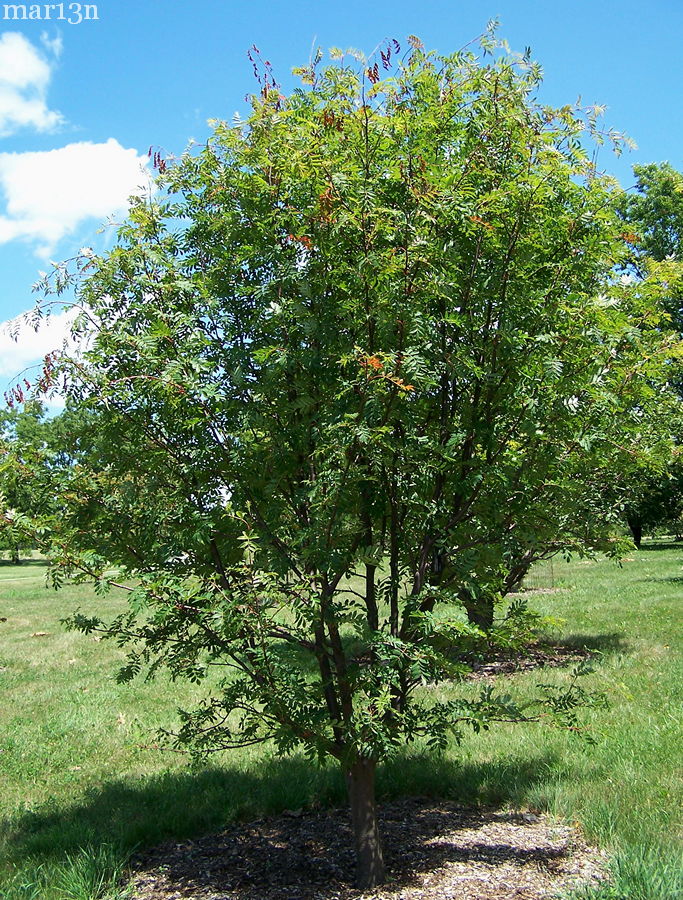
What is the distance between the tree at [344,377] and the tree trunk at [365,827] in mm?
18

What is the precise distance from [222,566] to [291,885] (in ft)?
7.71

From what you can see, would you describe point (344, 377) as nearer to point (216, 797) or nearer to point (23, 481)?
point (23, 481)

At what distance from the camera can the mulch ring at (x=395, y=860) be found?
4.85m

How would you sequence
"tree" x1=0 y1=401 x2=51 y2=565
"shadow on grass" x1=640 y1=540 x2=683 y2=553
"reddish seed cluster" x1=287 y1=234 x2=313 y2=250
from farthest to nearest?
1. "shadow on grass" x1=640 y1=540 x2=683 y2=553
2. "tree" x1=0 y1=401 x2=51 y2=565
3. "reddish seed cluster" x1=287 y1=234 x2=313 y2=250

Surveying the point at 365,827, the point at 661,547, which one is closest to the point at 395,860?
Result: the point at 365,827

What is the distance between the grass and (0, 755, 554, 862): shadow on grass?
0.02m

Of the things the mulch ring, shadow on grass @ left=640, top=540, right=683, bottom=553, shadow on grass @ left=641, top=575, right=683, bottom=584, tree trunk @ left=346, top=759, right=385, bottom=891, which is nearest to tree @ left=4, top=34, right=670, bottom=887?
→ tree trunk @ left=346, top=759, right=385, bottom=891

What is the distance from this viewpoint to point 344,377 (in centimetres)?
434

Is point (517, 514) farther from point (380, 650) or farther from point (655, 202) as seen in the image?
point (655, 202)

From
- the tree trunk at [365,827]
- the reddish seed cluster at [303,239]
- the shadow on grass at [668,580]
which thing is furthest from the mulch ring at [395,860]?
the shadow on grass at [668,580]

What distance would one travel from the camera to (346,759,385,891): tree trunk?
4.91 meters

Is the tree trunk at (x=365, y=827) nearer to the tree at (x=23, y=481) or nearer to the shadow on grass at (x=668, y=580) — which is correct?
the tree at (x=23, y=481)

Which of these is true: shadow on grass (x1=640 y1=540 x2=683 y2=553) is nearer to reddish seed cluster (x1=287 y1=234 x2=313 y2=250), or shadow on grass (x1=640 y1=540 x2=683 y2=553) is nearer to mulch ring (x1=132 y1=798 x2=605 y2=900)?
mulch ring (x1=132 y1=798 x2=605 y2=900)

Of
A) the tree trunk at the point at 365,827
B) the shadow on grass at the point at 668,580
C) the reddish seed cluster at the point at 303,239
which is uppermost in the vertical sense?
the reddish seed cluster at the point at 303,239
